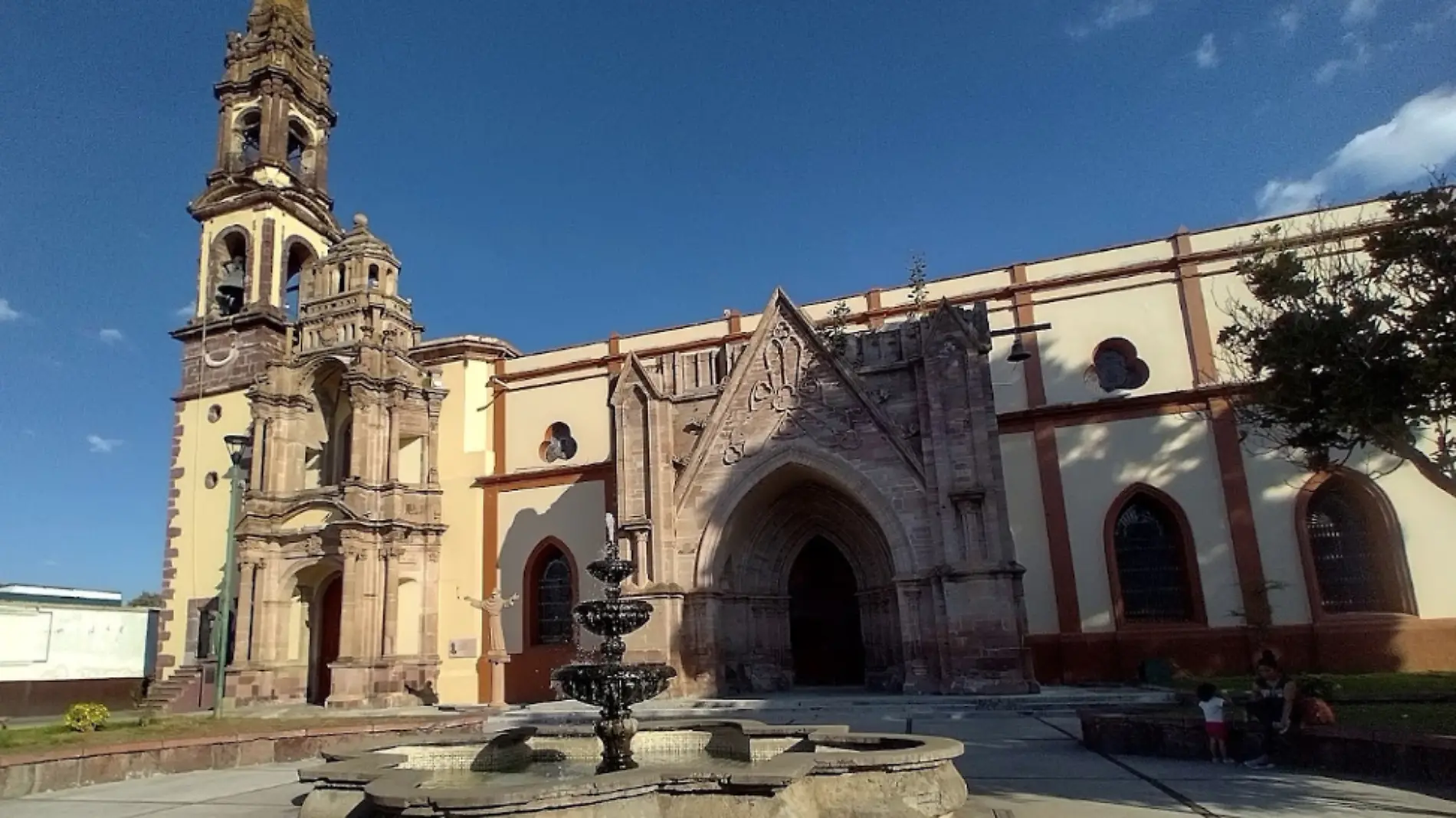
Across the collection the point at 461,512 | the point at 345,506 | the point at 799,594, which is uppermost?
the point at 461,512

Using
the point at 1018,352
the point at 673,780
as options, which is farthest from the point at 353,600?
the point at 673,780

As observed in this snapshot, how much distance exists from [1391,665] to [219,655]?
1008 inches

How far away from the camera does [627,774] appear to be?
6605mm

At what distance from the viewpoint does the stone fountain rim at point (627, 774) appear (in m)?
5.95

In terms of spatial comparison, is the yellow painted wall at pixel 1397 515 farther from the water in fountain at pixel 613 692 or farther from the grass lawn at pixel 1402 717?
the water in fountain at pixel 613 692

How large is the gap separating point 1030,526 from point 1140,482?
2.79 m

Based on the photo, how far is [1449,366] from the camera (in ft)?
36.6

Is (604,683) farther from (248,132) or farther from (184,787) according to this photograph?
(248,132)

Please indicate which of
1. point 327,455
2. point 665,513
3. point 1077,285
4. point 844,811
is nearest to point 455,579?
point 327,455

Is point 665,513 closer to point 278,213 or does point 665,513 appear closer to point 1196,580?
point 1196,580

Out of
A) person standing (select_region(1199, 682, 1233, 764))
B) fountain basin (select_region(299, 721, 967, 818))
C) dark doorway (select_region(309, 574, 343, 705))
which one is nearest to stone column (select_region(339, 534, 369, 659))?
dark doorway (select_region(309, 574, 343, 705))

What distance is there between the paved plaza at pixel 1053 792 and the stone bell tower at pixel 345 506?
427 inches

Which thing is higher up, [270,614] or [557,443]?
[557,443]

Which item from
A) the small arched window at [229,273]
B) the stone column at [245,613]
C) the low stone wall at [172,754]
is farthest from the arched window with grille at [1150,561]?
the small arched window at [229,273]
